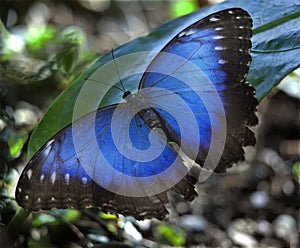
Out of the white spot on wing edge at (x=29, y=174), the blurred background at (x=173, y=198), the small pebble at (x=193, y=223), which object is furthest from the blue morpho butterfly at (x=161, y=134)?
the small pebble at (x=193, y=223)

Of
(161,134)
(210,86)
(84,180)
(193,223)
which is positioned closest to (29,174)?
(84,180)

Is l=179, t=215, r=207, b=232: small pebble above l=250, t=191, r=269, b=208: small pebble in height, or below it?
above

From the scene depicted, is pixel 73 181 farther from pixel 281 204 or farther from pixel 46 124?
pixel 281 204

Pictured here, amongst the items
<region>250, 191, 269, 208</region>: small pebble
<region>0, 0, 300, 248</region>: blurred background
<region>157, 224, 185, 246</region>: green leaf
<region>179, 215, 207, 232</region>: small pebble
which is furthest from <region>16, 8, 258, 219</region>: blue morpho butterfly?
<region>250, 191, 269, 208</region>: small pebble

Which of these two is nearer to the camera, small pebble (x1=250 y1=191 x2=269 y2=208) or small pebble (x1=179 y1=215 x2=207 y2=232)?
small pebble (x1=179 y1=215 x2=207 y2=232)

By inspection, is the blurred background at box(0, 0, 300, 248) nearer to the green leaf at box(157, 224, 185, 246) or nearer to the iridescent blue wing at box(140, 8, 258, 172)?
the green leaf at box(157, 224, 185, 246)

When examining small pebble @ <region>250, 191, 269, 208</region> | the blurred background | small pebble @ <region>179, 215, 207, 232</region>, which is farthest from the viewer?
small pebble @ <region>250, 191, 269, 208</region>
